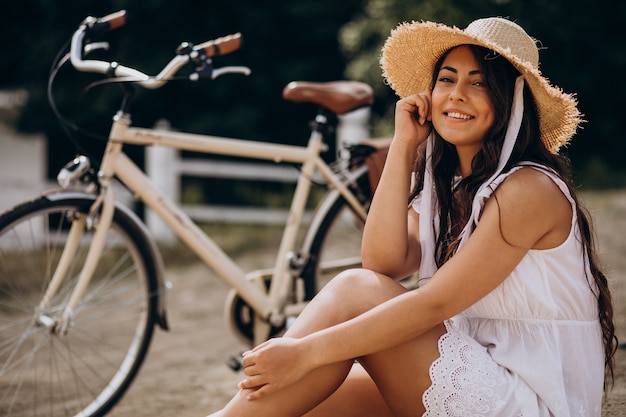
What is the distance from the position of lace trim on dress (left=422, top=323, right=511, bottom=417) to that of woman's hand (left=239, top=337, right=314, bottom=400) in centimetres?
31

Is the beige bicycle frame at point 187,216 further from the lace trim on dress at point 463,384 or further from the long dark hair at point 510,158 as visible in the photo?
the lace trim on dress at point 463,384

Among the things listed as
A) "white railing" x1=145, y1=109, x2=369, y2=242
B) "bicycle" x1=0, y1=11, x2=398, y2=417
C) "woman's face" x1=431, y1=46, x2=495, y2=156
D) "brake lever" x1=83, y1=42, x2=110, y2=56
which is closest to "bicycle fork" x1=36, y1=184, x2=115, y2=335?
"bicycle" x1=0, y1=11, x2=398, y2=417

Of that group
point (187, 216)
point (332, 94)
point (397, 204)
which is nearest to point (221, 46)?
point (332, 94)

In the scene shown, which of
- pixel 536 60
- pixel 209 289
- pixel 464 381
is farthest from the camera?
pixel 209 289

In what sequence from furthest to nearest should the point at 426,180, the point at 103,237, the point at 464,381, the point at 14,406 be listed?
the point at 14,406
the point at 103,237
the point at 426,180
the point at 464,381

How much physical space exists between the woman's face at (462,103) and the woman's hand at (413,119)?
0.20 feet

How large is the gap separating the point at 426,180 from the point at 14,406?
6.01ft

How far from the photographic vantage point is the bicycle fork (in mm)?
2686

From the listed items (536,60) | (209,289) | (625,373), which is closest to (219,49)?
(536,60)

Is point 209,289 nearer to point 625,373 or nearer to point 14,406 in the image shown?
point 14,406

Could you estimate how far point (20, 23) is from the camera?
32.8 ft

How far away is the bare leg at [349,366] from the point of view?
1971 mm

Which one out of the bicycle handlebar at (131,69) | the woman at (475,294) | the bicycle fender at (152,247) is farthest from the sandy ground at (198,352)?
→ the bicycle handlebar at (131,69)

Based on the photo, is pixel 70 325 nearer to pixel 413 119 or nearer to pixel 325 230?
pixel 325 230
